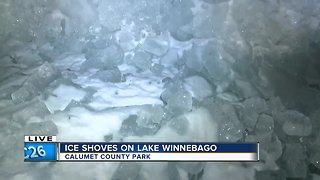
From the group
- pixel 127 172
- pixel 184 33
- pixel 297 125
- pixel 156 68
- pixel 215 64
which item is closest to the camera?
pixel 127 172

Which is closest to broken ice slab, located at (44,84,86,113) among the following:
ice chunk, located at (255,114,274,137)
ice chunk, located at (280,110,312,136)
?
ice chunk, located at (255,114,274,137)

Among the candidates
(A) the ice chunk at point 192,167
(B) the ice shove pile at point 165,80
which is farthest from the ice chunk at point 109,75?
(A) the ice chunk at point 192,167

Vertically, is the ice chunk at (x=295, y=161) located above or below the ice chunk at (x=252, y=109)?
below

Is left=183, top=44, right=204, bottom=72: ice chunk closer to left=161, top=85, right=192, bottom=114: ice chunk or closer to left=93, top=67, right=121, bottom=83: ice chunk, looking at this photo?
left=161, top=85, right=192, bottom=114: ice chunk

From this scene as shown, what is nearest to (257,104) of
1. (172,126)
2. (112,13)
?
(172,126)

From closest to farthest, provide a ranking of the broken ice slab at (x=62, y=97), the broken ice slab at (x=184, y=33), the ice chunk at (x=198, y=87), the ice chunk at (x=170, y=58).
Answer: the broken ice slab at (x=62, y=97)
the ice chunk at (x=198, y=87)
the ice chunk at (x=170, y=58)
the broken ice slab at (x=184, y=33)

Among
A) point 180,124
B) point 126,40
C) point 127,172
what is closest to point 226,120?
point 180,124

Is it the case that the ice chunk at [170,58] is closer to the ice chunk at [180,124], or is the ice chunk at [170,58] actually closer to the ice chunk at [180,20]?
the ice chunk at [180,20]

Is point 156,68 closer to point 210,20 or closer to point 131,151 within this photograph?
point 210,20
